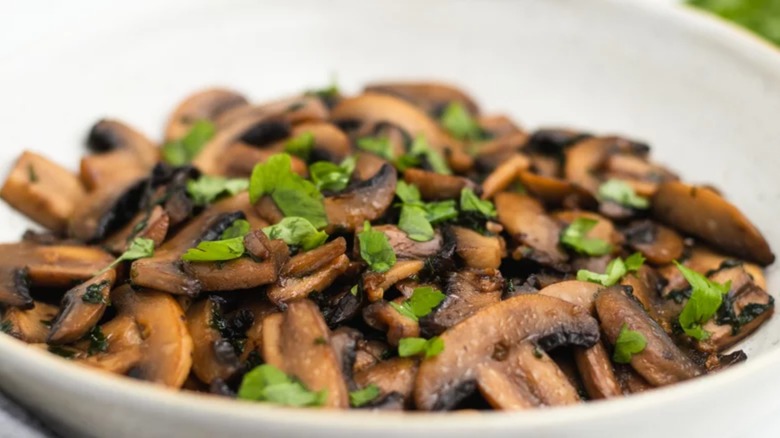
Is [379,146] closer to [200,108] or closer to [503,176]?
[503,176]

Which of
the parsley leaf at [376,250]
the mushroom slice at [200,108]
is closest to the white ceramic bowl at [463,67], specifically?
the mushroom slice at [200,108]

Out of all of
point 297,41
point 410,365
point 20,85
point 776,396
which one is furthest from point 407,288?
point 297,41

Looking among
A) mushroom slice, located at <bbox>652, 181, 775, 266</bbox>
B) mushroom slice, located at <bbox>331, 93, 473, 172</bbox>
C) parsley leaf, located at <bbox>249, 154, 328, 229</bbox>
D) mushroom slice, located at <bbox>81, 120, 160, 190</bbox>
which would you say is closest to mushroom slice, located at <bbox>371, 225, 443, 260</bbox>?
parsley leaf, located at <bbox>249, 154, 328, 229</bbox>

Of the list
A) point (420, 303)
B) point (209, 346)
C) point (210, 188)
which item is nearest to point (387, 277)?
point (420, 303)

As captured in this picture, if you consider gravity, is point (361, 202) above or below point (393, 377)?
above

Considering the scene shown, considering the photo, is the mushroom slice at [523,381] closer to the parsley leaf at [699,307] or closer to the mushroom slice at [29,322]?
the parsley leaf at [699,307]
